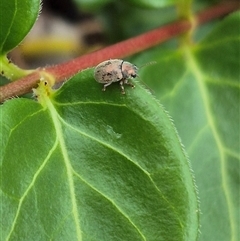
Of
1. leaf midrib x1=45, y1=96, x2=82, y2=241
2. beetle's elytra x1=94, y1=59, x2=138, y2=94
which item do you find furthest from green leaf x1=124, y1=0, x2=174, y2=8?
leaf midrib x1=45, y1=96, x2=82, y2=241

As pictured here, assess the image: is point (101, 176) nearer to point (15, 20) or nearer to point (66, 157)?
point (66, 157)

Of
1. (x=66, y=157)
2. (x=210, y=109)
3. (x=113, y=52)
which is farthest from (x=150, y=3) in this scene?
(x=66, y=157)

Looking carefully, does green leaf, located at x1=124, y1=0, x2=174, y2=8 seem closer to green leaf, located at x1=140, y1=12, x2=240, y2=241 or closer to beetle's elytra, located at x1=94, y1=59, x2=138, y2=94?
green leaf, located at x1=140, y1=12, x2=240, y2=241

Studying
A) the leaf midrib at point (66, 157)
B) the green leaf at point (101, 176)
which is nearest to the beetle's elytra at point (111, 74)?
the green leaf at point (101, 176)

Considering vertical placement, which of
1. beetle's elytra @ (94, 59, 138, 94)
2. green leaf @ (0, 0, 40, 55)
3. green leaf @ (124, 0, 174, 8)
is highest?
green leaf @ (124, 0, 174, 8)

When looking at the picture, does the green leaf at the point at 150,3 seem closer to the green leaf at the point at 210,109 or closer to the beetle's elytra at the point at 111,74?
the green leaf at the point at 210,109

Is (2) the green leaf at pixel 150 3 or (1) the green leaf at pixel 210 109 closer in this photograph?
(1) the green leaf at pixel 210 109
